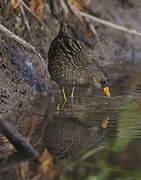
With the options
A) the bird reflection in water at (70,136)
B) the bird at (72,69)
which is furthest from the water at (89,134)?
the bird at (72,69)

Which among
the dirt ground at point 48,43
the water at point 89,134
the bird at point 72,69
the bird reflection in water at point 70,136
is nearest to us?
the water at point 89,134

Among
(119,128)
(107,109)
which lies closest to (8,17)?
(107,109)

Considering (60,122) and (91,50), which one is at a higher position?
(91,50)

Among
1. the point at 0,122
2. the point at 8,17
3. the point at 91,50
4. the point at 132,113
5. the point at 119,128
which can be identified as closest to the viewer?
the point at 0,122

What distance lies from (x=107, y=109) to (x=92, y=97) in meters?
0.75

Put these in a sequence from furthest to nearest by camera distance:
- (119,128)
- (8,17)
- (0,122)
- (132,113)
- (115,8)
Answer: (115,8) → (8,17) → (132,113) → (119,128) → (0,122)

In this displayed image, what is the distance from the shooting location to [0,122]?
5430mm

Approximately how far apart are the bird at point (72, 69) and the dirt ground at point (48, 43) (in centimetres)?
49

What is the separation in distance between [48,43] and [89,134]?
4091mm

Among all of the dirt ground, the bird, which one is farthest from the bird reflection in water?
the bird

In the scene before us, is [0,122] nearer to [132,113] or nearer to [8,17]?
[132,113]

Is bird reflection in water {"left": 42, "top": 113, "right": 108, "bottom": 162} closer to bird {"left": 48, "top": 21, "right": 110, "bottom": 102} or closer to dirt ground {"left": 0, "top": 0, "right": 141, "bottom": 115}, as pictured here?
dirt ground {"left": 0, "top": 0, "right": 141, "bottom": 115}

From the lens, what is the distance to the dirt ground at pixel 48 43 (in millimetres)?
8039

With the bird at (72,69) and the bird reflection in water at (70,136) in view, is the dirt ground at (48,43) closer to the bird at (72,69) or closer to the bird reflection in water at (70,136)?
the bird at (72,69)
